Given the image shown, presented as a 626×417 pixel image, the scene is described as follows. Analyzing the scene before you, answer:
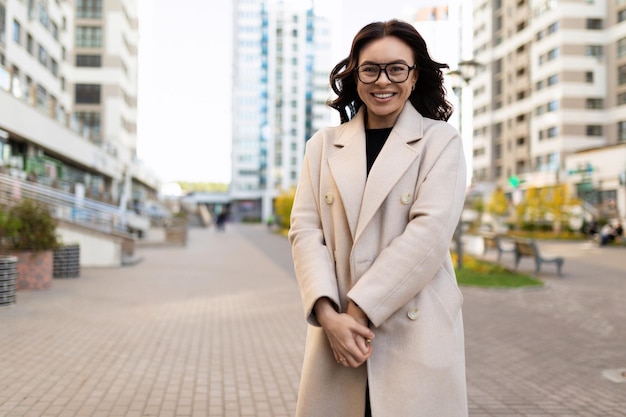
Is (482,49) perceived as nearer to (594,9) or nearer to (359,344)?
(594,9)

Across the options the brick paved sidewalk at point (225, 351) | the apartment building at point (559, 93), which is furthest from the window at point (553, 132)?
the brick paved sidewalk at point (225, 351)

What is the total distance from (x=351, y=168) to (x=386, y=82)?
32 cm

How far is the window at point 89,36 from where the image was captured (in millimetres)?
50312

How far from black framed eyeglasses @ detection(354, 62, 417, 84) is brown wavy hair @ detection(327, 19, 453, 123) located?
0.30 feet

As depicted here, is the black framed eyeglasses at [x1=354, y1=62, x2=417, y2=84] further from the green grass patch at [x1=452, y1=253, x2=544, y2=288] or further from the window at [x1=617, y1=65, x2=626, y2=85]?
the window at [x1=617, y1=65, x2=626, y2=85]

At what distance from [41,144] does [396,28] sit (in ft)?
97.7

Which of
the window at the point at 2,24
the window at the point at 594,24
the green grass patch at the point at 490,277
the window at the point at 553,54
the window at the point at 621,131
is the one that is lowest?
the green grass patch at the point at 490,277

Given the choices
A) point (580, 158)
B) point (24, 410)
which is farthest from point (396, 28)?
point (580, 158)

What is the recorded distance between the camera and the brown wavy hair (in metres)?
2.09

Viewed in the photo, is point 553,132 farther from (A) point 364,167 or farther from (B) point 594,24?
(A) point 364,167

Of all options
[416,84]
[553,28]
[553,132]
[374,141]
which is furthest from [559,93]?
[374,141]

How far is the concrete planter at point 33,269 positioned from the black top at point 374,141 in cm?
982

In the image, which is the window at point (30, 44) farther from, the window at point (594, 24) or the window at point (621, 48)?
the window at point (594, 24)

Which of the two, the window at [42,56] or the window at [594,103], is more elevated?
the window at [594,103]
